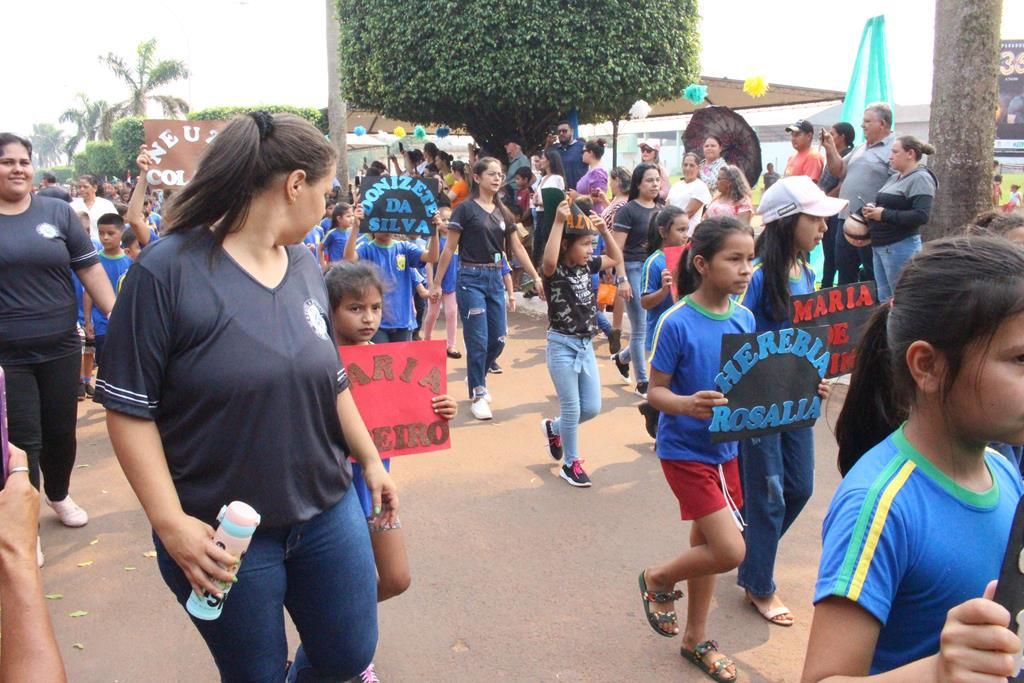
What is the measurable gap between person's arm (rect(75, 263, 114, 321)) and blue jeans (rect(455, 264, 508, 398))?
3.17m

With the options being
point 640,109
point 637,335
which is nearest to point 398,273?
point 637,335

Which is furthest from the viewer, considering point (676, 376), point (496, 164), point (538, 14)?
point (538, 14)

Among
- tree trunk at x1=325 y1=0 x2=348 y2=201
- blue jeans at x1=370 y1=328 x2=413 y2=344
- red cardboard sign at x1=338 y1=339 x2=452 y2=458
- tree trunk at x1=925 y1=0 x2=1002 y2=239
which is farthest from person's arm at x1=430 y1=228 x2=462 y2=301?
tree trunk at x1=325 y1=0 x2=348 y2=201

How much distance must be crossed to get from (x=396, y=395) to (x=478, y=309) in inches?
152

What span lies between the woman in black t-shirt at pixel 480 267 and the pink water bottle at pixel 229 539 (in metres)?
5.18

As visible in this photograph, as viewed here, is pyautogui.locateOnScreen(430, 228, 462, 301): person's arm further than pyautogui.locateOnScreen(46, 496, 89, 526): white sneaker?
Yes

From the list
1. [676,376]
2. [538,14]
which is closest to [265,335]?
[676,376]

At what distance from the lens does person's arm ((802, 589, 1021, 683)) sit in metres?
1.20

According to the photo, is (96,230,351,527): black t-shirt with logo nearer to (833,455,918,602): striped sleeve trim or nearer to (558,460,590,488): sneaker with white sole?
(833,455,918,602): striped sleeve trim

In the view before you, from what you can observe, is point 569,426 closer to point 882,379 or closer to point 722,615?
point 722,615

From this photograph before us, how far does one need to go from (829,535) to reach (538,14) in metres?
13.5

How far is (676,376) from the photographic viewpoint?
11.7 ft

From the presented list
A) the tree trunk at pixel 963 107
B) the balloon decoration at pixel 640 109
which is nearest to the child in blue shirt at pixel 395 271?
the tree trunk at pixel 963 107

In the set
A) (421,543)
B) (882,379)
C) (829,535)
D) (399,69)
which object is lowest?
(421,543)
